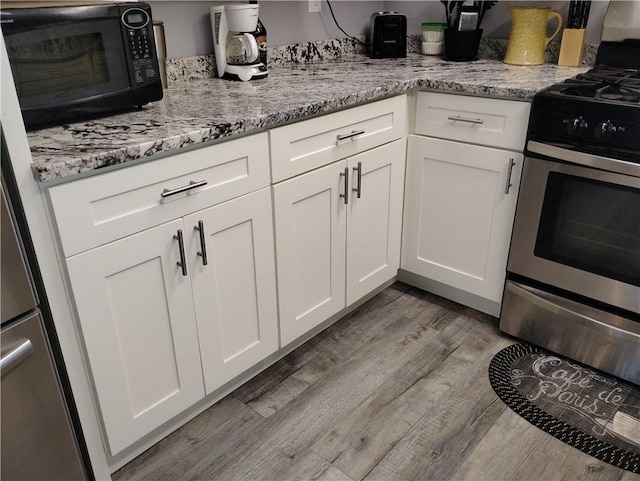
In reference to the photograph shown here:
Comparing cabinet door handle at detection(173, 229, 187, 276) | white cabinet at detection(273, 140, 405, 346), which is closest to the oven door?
white cabinet at detection(273, 140, 405, 346)

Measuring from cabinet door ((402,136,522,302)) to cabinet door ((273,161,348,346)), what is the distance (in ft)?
1.43

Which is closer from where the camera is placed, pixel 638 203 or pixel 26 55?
pixel 26 55

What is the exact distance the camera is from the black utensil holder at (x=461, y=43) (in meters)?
2.37

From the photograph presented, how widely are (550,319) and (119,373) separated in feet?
4.90

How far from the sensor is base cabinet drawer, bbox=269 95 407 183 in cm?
163

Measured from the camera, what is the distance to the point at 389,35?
2.52m

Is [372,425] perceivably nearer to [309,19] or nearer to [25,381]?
[25,381]

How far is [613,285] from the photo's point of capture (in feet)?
5.83

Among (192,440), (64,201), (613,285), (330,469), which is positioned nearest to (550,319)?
(613,285)

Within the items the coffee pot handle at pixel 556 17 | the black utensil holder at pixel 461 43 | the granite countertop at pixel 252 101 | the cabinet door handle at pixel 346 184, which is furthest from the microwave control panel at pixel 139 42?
the coffee pot handle at pixel 556 17

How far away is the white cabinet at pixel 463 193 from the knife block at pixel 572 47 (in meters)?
0.60

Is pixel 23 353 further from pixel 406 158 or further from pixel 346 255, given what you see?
pixel 406 158

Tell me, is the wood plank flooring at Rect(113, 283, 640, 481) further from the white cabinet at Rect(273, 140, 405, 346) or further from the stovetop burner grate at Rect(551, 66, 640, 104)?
the stovetop burner grate at Rect(551, 66, 640, 104)

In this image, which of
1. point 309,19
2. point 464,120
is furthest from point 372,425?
point 309,19
